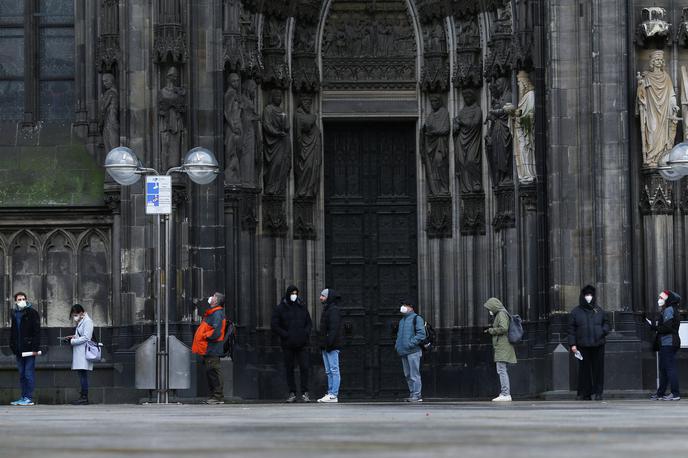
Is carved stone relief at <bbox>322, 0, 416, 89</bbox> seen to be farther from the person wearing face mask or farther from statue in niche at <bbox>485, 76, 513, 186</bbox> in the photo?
the person wearing face mask

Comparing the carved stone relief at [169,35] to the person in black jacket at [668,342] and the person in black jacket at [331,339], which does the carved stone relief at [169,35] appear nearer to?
the person in black jacket at [331,339]

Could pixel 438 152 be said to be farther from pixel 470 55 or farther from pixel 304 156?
pixel 304 156

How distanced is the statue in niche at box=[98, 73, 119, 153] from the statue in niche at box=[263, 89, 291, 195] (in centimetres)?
285

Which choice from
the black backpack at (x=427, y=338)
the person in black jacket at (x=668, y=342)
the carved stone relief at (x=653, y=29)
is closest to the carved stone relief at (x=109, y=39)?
the black backpack at (x=427, y=338)

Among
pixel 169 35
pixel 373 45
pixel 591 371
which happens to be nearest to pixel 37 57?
pixel 169 35

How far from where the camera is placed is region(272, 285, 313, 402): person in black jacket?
29531 mm

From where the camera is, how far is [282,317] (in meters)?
29.7

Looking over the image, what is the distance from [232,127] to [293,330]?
3.93 metres

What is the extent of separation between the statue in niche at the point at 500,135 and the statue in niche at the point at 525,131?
32 cm

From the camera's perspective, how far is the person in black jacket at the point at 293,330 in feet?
96.9

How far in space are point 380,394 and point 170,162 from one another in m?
6.62

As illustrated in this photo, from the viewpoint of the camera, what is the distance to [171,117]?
3042 centimetres

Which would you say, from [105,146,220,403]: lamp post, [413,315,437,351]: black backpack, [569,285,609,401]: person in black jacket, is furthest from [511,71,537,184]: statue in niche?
[105,146,220,403]: lamp post

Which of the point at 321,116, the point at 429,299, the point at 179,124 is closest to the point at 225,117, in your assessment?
the point at 179,124
